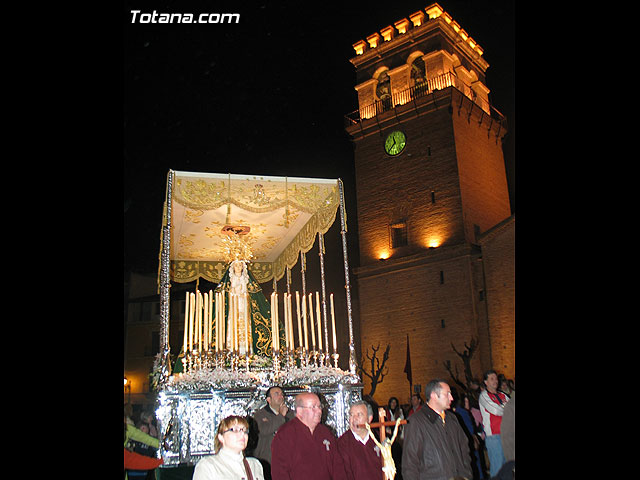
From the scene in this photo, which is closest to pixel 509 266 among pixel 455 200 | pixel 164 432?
pixel 455 200

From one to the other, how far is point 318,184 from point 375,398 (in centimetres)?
1589

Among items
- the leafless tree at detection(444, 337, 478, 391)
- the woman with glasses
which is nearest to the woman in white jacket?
the woman with glasses

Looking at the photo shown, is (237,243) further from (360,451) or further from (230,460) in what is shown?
(230,460)

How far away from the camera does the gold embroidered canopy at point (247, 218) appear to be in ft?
27.7

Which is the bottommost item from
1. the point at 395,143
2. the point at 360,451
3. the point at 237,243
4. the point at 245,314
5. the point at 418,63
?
the point at 360,451

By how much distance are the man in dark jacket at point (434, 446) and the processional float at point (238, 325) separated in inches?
120

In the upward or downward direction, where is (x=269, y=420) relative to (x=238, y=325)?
downward

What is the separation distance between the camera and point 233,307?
27.0ft

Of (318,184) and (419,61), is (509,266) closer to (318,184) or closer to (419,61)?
(419,61)

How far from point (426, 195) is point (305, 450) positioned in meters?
19.8

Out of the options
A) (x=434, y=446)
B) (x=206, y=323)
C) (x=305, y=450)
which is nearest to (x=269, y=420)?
(x=206, y=323)

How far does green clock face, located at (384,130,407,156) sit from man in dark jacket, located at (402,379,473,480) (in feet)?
67.8

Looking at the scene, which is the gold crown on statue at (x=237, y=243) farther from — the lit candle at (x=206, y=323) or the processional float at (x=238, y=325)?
the lit candle at (x=206, y=323)

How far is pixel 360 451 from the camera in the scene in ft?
16.1
